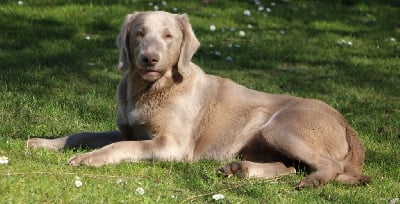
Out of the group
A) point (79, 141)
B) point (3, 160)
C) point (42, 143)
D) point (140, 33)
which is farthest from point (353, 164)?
point (3, 160)

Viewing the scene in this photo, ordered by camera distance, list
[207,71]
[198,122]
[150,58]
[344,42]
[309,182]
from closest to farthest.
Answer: [309,182], [150,58], [198,122], [207,71], [344,42]

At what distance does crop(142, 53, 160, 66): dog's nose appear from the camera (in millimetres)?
6090

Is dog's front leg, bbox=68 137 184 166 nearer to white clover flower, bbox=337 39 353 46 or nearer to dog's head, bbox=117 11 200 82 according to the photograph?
dog's head, bbox=117 11 200 82

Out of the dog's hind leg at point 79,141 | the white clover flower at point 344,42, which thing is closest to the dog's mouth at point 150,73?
the dog's hind leg at point 79,141

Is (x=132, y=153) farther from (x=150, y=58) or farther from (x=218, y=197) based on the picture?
(x=218, y=197)

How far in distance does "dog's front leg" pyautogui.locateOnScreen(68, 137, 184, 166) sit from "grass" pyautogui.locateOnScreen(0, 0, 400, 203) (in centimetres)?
10

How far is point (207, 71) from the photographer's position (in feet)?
34.1

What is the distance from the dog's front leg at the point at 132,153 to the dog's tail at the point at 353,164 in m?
1.36

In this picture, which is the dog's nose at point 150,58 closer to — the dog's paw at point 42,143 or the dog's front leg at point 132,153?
the dog's front leg at point 132,153

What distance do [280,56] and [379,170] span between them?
5.31 m

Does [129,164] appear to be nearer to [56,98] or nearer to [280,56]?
[56,98]

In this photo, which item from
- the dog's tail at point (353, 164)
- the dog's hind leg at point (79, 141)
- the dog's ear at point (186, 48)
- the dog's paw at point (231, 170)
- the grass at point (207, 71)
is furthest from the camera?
the dog's ear at point (186, 48)

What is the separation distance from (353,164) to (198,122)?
4.48 feet

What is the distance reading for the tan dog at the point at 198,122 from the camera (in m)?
6.10
